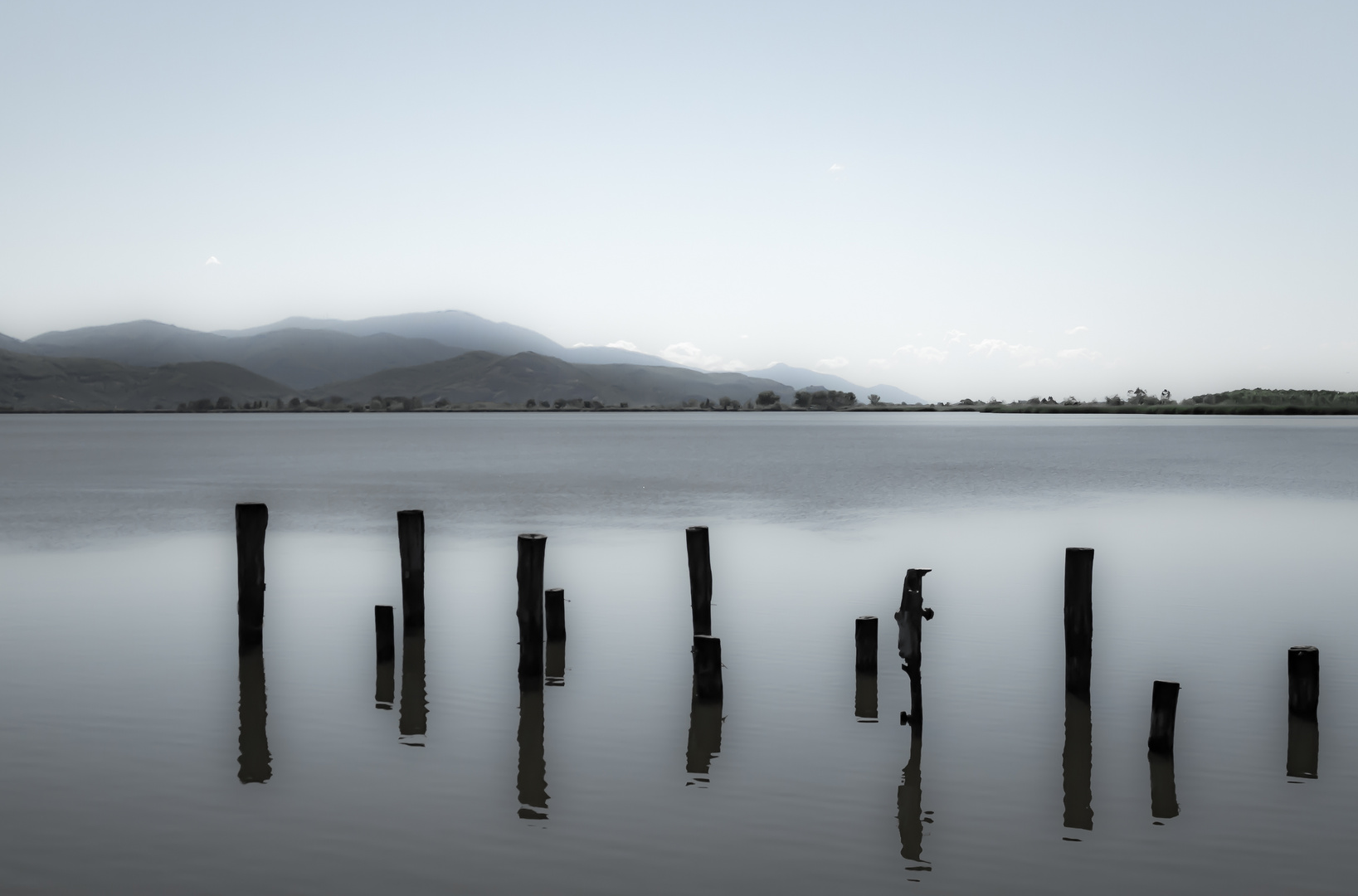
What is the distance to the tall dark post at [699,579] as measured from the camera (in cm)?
1515

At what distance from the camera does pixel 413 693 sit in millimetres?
13492

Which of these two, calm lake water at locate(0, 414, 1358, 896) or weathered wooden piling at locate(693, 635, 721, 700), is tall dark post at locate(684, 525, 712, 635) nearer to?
calm lake water at locate(0, 414, 1358, 896)

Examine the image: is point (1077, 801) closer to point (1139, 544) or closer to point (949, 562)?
point (949, 562)

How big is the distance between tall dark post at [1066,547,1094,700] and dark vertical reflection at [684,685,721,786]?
4260 mm

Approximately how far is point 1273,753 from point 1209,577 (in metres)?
13.3

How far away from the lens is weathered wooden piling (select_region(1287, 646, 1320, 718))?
1161cm

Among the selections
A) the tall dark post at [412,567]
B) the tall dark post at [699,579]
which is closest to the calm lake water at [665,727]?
the tall dark post at [412,567]

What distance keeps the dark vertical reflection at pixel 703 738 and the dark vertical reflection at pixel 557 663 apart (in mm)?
2140

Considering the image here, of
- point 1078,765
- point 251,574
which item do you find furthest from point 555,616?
point 1078,765

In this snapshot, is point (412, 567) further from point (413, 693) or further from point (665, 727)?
point (665, 727)

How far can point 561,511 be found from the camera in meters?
38.4

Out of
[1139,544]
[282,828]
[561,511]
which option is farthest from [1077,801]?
[561,511]

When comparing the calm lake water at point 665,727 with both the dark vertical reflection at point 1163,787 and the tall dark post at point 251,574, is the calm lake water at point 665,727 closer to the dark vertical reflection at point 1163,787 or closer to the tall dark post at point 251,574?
the dark vertical reflection at point 1163,787

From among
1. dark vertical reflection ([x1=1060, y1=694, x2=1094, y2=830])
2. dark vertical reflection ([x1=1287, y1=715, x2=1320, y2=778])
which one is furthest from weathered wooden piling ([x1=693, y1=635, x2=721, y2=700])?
dark vertical reflection ([x1=1287, y1=715, x2=1320, y2=778])
